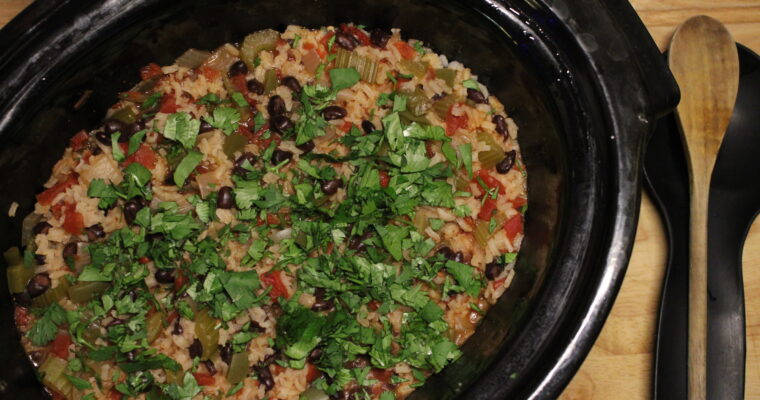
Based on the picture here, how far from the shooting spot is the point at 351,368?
291cm

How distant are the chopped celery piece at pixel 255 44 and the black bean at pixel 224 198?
655 millimetres

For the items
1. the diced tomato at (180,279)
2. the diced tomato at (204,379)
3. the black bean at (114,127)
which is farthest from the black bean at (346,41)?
the diced tomato at (204,379)

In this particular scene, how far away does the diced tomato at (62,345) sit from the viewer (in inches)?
116

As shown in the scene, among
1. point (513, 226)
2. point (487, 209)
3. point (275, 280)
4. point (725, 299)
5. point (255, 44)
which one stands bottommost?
point (725, 299)

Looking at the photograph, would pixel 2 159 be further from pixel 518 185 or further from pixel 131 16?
pixel 518 185

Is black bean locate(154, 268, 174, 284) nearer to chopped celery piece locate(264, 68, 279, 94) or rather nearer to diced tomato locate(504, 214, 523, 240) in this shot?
chopped celery piece locate(264, 68, 279, 94)

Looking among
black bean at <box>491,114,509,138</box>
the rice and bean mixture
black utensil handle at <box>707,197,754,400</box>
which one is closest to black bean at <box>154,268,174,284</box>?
the rice and bean mixture

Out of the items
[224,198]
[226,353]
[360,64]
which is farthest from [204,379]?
[360,64]

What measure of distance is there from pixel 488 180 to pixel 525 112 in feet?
1.19

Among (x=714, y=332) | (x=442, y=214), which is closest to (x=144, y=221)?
(x=442, y=214)

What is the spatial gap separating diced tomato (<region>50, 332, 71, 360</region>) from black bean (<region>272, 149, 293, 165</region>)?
1.23 metres

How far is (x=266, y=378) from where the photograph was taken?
2832 mm

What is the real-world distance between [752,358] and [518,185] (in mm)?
1479

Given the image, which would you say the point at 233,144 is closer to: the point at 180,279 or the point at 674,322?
the point at 180,279
